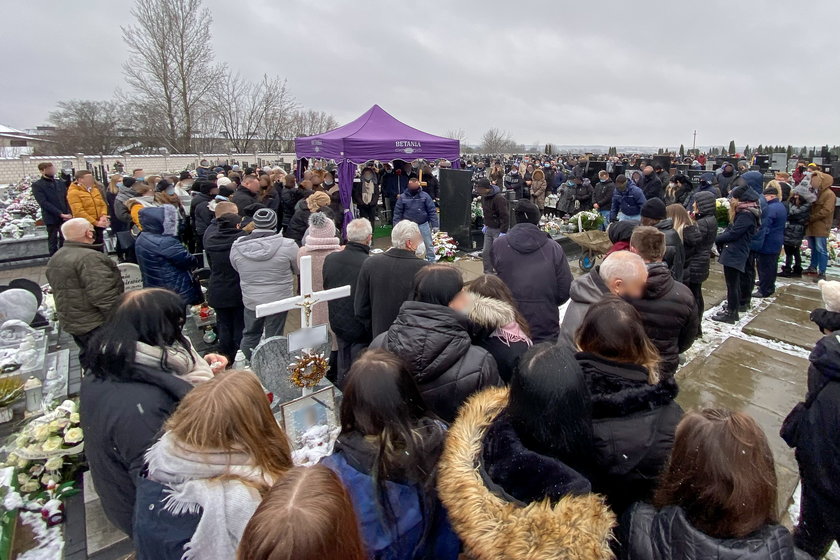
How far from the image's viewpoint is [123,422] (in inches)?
69.1

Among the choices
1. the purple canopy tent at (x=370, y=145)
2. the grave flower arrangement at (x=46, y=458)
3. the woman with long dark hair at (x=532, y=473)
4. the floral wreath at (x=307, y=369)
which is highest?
the purple canopy tent at (x=370, y=145)

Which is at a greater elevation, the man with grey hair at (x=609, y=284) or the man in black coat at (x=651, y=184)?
the man in black coat at (x=651, y=184)

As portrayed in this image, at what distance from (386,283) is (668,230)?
3.04 m

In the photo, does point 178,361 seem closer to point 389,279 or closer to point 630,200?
point 389,279

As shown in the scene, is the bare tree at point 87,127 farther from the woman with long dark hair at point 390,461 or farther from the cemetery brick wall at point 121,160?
the woman with long dark hair at point 390,461

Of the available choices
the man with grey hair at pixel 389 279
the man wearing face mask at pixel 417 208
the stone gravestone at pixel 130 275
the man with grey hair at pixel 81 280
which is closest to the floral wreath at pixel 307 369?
the man with grey hair at pixel 389 279

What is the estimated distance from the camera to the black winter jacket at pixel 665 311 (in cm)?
299

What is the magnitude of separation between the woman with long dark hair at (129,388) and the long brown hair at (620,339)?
1.70 m

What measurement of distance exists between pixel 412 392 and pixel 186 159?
3295 cm

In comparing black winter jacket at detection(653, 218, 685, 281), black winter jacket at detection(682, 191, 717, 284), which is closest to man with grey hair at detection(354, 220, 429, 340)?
black winter jacket at detection(653, 218, 685, 281)

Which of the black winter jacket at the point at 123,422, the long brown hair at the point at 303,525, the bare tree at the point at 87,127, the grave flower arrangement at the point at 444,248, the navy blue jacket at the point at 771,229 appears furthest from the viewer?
the bare tree at the point at 87,127

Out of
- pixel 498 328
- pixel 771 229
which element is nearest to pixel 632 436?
pixel 498 328

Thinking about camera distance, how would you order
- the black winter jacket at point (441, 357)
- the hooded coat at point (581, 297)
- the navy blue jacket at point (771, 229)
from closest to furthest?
the black winter jacket at point (441, 357) → the hooded coat at point (581, 297) → the navy blue jacket at point (771, 229)

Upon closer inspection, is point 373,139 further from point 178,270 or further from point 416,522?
point 416,522
